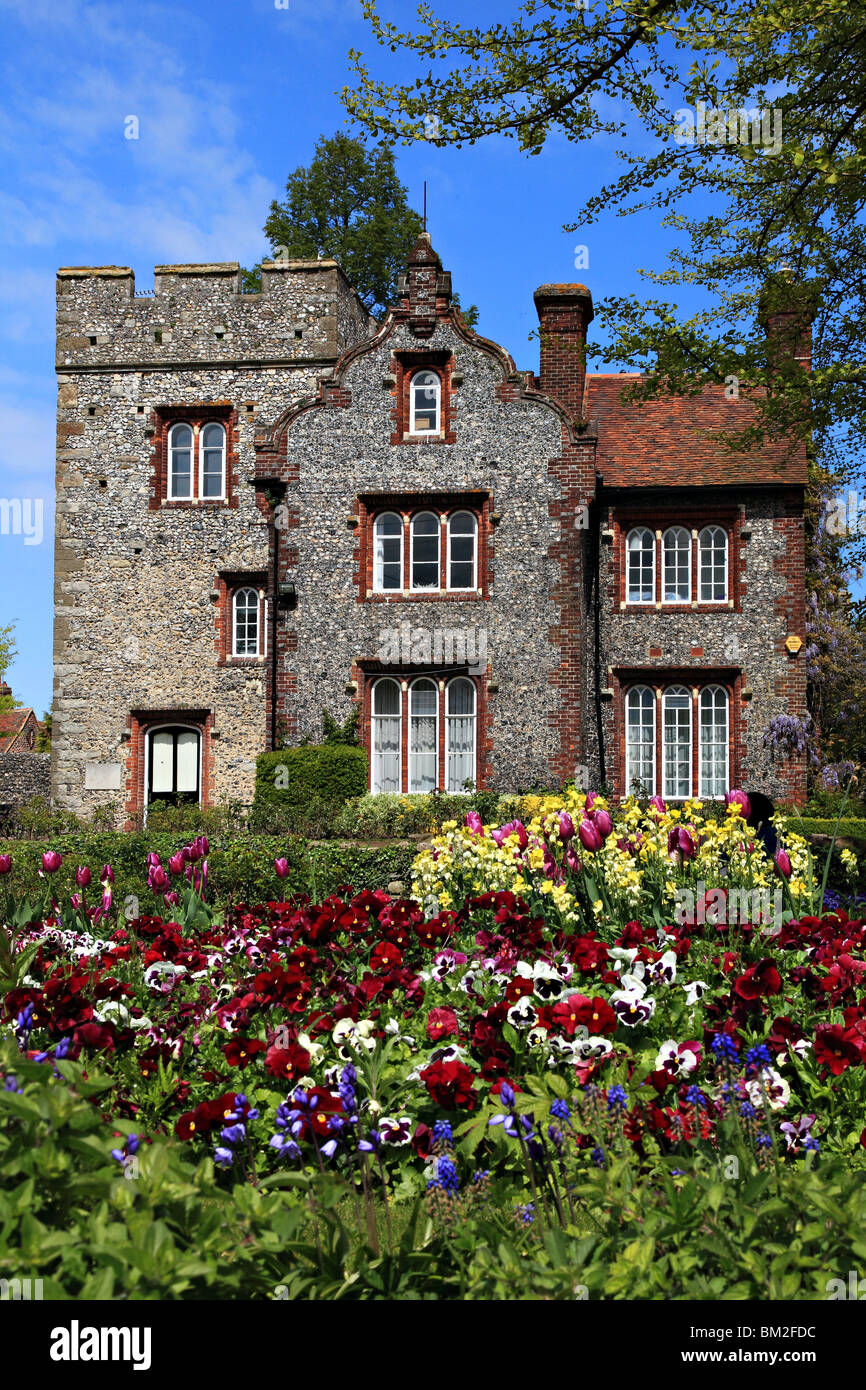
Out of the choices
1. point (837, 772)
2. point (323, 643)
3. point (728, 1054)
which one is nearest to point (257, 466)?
point (323, 643)

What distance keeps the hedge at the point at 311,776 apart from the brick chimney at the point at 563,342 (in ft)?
26.6

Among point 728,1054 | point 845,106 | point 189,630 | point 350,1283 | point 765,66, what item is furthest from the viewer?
point 189,630

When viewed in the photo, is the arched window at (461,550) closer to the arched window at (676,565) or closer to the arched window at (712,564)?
the arched window at (676,565)

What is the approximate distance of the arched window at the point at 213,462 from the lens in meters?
23.6

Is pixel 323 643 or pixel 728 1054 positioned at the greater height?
pixel 323 643

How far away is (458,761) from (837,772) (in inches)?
352

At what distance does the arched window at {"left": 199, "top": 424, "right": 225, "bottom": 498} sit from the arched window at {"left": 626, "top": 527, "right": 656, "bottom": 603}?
8.63 metres

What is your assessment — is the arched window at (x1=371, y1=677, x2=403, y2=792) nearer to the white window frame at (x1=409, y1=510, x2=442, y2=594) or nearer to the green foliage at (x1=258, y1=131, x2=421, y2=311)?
the white window frame at (x1=409, y1=510, x2=442, y2=594)

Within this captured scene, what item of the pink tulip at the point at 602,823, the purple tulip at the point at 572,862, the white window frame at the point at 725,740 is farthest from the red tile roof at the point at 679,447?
the pink tulip at the point at 602,823

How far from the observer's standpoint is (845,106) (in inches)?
486

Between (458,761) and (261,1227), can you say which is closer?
(261,1227)

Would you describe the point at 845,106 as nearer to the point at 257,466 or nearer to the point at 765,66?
the point at 765,66

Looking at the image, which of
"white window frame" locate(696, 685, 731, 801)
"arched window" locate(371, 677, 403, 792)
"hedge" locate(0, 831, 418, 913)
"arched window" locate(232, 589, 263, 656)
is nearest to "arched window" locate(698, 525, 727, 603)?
"white window frame" locate(696, 685, 731, 801)

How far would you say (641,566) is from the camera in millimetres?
22312
